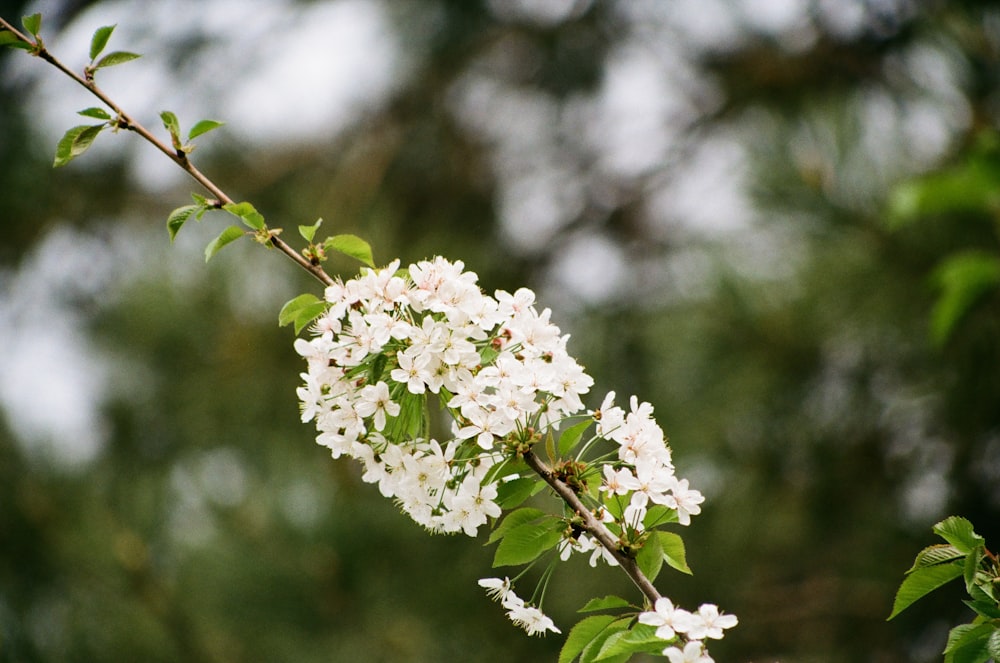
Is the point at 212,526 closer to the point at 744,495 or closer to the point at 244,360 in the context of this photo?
the point at 244,360

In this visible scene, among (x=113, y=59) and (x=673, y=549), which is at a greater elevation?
(x=113, y=59)

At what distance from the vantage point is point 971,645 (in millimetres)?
805

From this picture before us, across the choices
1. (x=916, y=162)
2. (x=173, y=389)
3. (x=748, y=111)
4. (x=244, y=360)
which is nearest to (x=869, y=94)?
(x=748, y=111)

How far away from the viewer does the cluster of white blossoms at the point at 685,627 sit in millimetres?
744

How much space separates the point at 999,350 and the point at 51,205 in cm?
368

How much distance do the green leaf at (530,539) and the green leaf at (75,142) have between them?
60 centimetres

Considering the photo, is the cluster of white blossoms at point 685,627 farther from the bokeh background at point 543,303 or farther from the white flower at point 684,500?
the bokeh background at point 543,303

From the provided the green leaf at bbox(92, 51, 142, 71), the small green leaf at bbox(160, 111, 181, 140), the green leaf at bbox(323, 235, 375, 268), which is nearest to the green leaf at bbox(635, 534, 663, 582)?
the green leaf at bbox(323, 235, 375, 268)

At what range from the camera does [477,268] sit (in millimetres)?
3547

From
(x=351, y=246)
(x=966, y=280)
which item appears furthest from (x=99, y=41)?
(x=966, y=280)

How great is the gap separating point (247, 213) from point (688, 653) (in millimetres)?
618

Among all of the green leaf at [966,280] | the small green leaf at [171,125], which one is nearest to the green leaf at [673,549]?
the small green leaf at [171,125]

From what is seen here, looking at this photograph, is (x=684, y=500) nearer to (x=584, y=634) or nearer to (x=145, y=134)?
(x=584, y=634)

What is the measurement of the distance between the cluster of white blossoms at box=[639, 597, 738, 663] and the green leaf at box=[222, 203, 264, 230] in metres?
0.56
